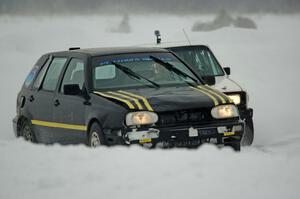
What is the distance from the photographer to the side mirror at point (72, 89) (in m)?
11.0

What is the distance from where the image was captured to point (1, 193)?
808 cm

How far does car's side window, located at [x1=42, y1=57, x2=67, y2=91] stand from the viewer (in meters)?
12.0

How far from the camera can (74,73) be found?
1176 centimetres

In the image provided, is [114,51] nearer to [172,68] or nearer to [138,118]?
[172,68]

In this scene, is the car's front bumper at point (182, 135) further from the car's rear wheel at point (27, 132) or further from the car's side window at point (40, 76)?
the car's side window at point (40, 76)

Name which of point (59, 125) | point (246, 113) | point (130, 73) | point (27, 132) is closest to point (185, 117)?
point (130, 73)

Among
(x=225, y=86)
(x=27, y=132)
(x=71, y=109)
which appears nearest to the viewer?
(x=71, y=109)

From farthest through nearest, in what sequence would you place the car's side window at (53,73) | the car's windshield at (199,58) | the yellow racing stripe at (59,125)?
1. the car's windshield at (199,58)
2. the car's side window at (53,73)
3. the yellow racing stripe at (59,125)

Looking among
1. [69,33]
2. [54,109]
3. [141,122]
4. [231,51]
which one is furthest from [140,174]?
[69,33]

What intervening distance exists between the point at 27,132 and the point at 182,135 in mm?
2854

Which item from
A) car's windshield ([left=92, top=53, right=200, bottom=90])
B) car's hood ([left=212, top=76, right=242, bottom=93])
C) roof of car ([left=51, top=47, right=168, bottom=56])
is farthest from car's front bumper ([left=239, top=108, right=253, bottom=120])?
roof of car ([left=51, top=47, right=168, bottom=56])

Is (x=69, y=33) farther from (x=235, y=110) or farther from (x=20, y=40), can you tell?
(x=235, y=110)

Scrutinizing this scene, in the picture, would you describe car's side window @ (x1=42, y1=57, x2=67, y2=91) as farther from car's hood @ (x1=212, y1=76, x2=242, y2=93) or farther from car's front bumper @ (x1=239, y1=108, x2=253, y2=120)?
car's front bumper @ (x1=239, y1=108, x2=253, y2=120)

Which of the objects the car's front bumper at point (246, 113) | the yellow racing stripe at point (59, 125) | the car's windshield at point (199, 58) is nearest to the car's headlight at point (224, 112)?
the yellow racing stripe at point (59, 125)
